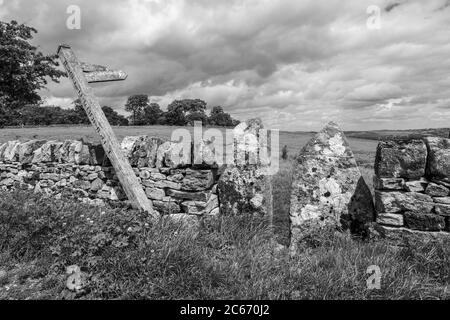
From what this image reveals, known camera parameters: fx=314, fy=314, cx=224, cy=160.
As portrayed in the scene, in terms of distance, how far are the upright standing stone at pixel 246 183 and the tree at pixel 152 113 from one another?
59445mm

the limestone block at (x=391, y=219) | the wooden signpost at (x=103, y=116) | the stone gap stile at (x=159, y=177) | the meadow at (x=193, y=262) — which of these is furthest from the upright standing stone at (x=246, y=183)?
the limestone block at (x=391, y=219)

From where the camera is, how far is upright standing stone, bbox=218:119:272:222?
6.21 metres

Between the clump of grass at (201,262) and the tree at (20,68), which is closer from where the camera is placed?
the clump of grass at (201,262)

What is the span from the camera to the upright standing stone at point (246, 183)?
6215mm

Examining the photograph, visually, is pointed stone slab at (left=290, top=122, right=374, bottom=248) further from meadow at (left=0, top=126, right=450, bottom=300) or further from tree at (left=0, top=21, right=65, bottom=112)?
tree at (left=0, top=21, right=65, bottom=112)

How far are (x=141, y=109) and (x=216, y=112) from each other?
44.9 m

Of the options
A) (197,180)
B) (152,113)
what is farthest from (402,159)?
(152,113)

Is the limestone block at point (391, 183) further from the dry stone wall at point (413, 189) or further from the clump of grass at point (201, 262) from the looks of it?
the clump of grass at point (201, 262)

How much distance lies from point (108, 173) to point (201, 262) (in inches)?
169

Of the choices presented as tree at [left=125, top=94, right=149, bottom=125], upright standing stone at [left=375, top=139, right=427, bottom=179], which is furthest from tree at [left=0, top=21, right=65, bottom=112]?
tree at [left=125, top=94, right=149, bottom=125]

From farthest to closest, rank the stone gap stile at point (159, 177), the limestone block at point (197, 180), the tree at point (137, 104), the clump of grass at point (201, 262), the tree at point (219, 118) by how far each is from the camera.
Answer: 1. the tree at point (137, 104)
2. the tree at point (219, 118)
3. the limestone block at point (197, 180)
4. the stone gap stile at point (159, 177)
5. the clump of grass at point (201, 262)

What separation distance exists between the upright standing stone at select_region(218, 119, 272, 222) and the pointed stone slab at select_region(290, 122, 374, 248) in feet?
1.99
